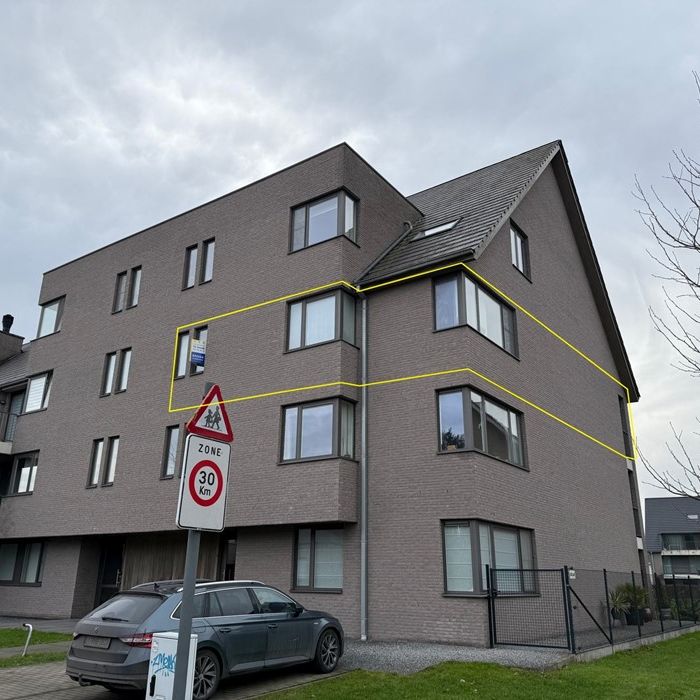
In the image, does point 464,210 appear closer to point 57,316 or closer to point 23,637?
point 57,316

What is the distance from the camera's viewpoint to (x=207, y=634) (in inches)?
354

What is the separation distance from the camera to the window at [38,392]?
24.3 meters

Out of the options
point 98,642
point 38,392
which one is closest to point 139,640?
point 98,642

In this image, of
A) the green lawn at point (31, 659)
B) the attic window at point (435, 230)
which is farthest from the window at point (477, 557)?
the attic window at point (435, 230)

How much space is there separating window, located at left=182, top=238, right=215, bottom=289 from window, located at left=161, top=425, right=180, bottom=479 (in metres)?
4.43

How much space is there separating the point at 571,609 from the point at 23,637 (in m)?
12.3

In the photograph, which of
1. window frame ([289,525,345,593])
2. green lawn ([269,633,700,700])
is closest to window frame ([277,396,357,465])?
window frame ([289,525,345,593])

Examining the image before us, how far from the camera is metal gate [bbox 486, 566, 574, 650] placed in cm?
1325

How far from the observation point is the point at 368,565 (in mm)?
15078

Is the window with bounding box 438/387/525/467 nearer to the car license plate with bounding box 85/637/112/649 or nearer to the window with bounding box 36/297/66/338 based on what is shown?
the car license plate with bounding box 85/637/112/649

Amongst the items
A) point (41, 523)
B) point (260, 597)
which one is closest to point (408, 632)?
point (260, 597)

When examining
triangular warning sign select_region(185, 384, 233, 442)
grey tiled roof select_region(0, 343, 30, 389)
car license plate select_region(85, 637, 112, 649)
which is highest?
grey tiled roof select_region(0, 343, 30, 389)

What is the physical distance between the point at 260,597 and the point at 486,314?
30.3ft

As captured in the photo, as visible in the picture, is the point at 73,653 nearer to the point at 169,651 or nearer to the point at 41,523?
the point at 169,651
